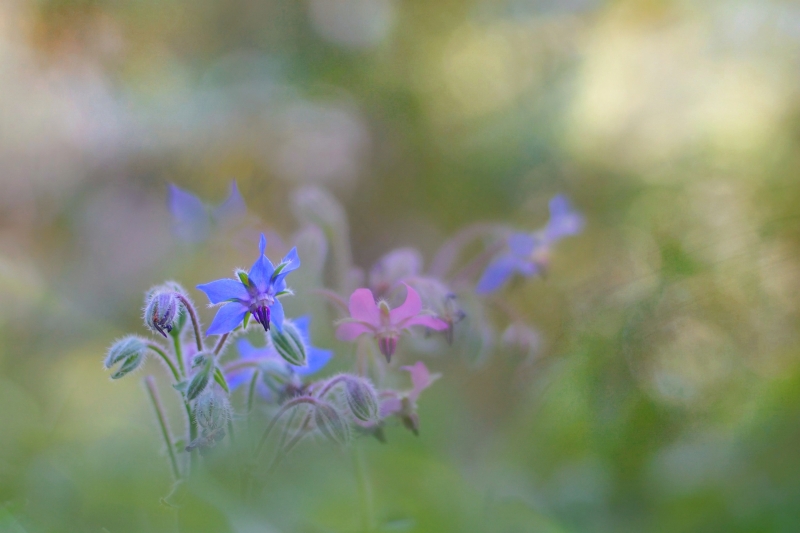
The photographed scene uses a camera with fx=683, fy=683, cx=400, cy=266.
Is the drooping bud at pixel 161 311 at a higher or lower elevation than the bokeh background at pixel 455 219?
lower

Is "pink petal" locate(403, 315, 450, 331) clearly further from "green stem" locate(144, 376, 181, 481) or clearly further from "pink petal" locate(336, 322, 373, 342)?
"green stem" locate(144, 376, 181, 481)

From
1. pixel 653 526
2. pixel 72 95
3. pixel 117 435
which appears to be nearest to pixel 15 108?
pixel 72 95

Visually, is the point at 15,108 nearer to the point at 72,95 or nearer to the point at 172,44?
the point at 72,95

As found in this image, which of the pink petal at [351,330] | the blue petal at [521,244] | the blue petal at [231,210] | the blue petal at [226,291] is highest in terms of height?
the blue petal at [231,210]

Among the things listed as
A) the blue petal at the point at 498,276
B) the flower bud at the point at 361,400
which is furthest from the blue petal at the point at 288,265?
the blue petal at the point at 498,276

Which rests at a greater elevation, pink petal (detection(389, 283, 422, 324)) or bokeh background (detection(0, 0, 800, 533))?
bokeh background (detection(0, 0, 800, 533))

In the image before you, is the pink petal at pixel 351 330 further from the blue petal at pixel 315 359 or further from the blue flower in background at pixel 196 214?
the blue flower in background at pixel 196 214

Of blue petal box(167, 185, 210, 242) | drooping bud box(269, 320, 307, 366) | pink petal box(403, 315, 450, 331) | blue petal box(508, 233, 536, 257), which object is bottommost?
drooping bud box(269, 320, 307, 366)

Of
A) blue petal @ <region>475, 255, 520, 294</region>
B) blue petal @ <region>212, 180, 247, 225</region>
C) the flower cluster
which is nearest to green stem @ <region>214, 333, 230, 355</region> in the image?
the flower cluster
